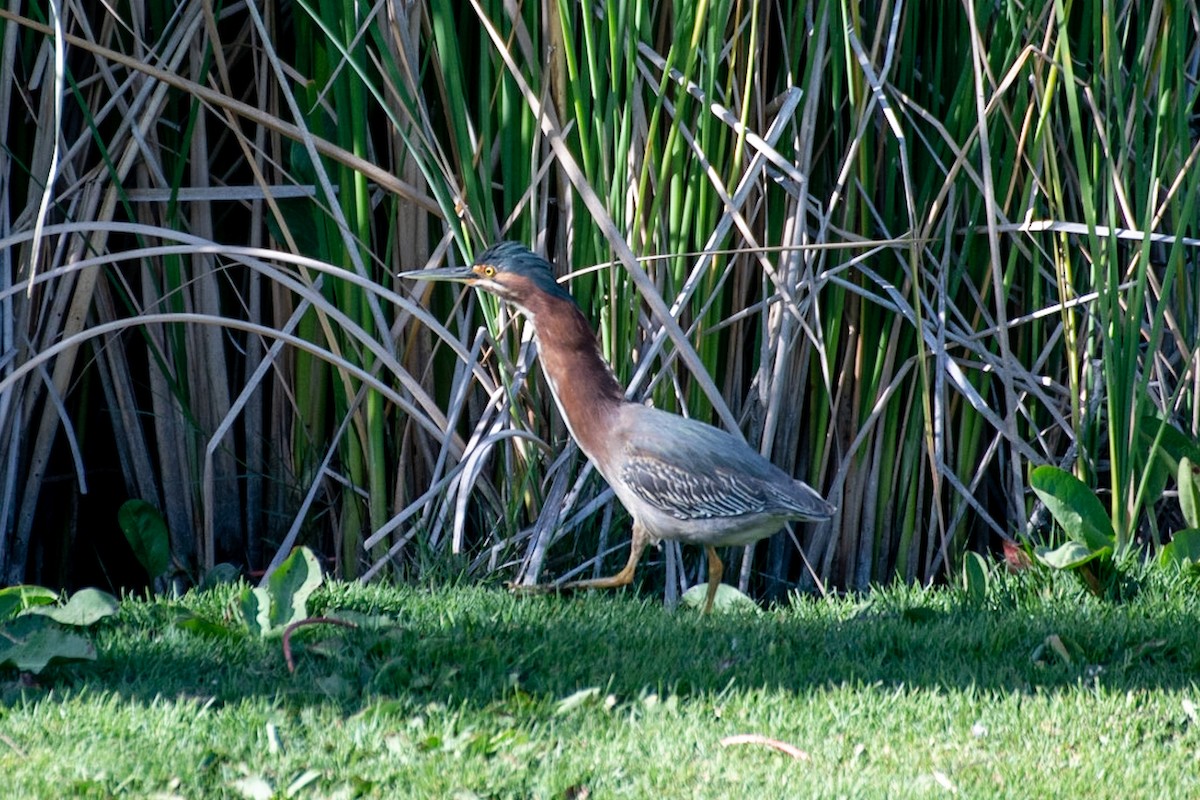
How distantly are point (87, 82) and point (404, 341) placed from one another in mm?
1263

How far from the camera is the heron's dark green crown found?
13.1 ft

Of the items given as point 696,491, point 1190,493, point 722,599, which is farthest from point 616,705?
point 1190,493

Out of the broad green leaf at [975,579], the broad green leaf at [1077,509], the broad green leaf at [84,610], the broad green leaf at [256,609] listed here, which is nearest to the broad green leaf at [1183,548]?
the broad green leaf at [1077,509]

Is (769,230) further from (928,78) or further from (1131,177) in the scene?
(1131,177)

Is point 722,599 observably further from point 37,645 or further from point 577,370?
point 37,645

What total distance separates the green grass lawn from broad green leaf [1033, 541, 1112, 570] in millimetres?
142

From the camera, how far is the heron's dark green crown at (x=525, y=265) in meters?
3.98

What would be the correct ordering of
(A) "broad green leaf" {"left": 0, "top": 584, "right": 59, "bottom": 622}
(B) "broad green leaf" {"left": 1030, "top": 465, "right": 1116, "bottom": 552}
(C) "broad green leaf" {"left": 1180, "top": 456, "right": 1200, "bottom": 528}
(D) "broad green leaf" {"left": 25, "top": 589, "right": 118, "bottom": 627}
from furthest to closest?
(C) "broad green leaf" {"left": 1180, "top": 456, "right": 1200, "bottom": 528} < (B) "broad green leaf" {"left": 1030, "top": 465, "right": 1116, "bottom": 552} < (D) "broad green leaf" {"left": 25, "top": 589, "right": 118, "bottom": 627} < (A) "broad green leaf" {"left": 0, "top": 584, "right": 59, "bottom": 622}

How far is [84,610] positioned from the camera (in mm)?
3357

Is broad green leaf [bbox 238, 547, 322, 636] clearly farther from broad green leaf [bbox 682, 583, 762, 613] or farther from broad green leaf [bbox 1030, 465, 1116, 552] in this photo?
broad green leaf [bbox 1030, 465, 1116, 552]

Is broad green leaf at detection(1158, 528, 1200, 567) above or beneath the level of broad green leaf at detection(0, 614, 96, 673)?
beneath

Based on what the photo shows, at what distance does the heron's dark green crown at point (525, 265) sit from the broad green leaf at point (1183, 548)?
185 centimetres

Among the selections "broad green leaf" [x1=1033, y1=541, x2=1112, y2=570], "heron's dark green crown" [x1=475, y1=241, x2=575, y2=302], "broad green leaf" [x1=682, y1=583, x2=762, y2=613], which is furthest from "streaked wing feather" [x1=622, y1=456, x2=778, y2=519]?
"broad green leaf" [x1=1033, y1=541, x2=1112, y2=570]

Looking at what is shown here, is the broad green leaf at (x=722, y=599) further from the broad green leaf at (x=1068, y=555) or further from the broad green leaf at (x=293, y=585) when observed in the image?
the broad green leaf at (x=293, y=585)
